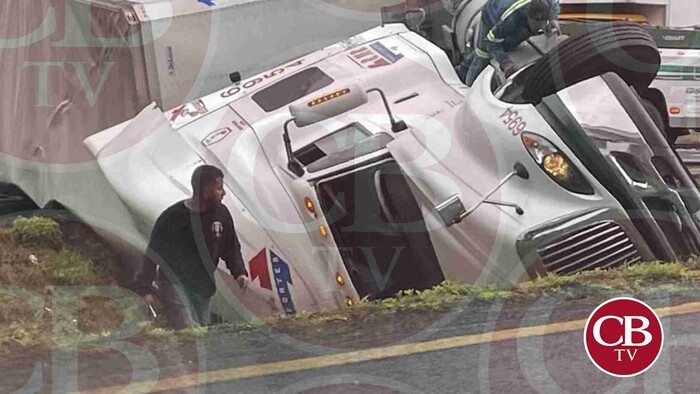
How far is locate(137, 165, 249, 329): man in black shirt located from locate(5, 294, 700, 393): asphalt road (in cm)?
126

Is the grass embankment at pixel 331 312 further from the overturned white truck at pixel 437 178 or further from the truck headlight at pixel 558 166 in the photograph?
the truck headlight at pixel 558 166

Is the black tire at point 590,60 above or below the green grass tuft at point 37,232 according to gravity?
above

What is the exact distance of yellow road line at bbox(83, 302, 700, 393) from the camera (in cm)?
372

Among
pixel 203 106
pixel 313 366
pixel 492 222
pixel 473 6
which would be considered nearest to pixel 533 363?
pixel 313 366

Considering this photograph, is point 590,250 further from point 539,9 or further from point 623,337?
point 539,9

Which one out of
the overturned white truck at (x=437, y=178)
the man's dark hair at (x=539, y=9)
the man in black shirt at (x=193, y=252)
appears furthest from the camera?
the man's dark hair at (x=539, y=9)

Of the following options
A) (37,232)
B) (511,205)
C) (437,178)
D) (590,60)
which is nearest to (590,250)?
(511,205)

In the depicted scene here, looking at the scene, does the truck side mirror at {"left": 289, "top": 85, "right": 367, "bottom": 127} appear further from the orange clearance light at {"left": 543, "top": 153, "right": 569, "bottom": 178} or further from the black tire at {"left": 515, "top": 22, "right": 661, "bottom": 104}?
the orange clearance light at {"left": 543, "top": 153, "right": 569, "bottom": 178}

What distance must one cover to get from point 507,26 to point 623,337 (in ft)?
10.7

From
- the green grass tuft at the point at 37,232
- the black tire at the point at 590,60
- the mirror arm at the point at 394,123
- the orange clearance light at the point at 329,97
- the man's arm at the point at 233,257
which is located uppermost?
the black tire at the point at 590,60

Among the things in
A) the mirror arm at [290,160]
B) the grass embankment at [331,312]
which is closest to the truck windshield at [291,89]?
the mirror arm at [290,160]

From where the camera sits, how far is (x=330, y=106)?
19.5 feet

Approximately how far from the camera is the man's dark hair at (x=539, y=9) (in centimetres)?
682

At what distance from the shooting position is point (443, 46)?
8.12 metres
